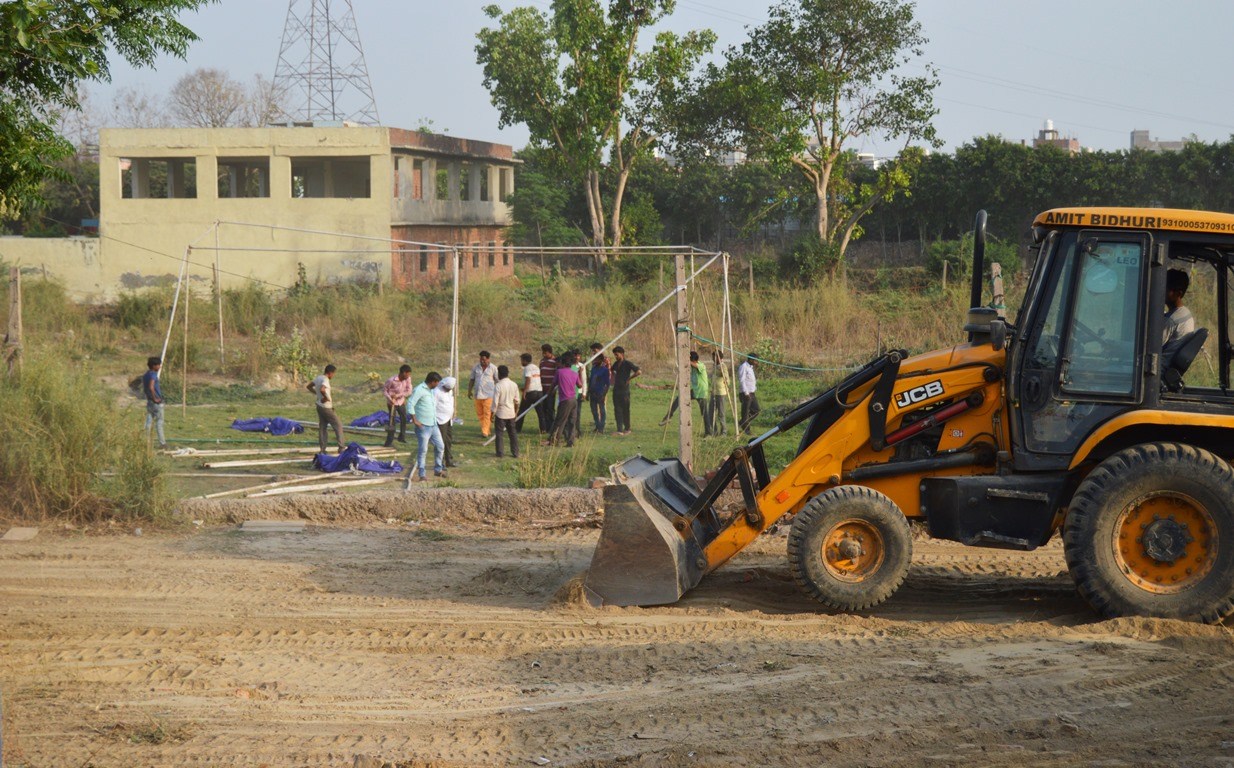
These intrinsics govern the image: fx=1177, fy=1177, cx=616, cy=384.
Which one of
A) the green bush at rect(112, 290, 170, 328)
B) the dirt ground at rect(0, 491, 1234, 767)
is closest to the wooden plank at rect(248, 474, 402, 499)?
the dirt ground at rect(0, 491, 1234, 767)

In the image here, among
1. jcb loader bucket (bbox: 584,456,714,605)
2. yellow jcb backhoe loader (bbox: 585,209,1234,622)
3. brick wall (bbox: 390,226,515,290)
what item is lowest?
jcb loader bucket (bbox: 584,456,714,605)

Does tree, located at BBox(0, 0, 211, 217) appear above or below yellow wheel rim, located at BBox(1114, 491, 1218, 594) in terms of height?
above

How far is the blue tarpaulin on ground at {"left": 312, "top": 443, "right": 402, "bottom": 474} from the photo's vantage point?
15.5 metres

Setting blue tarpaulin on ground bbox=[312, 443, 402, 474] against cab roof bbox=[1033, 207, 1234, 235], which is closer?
cab roof bbox=[1033, 207, 1234, 235]

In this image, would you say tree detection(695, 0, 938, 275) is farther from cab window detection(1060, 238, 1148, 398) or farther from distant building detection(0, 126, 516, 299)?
cab window detection(1060, 238, 1148, 398)

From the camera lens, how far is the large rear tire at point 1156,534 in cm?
759

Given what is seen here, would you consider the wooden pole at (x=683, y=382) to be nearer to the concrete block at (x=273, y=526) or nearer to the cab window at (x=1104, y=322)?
the concrete block at (x=273, y=526)

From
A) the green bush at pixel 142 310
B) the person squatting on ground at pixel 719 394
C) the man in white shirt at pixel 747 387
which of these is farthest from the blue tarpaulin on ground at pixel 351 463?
the green bush at pixel 142 310

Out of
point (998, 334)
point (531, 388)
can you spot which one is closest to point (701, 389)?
point (531, 388)

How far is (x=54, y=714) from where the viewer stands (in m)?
6.49

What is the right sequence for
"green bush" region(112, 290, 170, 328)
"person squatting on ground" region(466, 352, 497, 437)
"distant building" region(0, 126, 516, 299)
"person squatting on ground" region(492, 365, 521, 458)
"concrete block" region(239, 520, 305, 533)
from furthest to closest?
"distant building" region(0, 126, 516, 299) < "green bush" region(112, 290, 170, 328) < "person squatting on ground" region(466, 352, 497, 437) < "person squatting on ground" region(492, 365, 521, 458) < "concrete block" region(239, 520, 305, 533)

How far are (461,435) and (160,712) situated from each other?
13464 mm

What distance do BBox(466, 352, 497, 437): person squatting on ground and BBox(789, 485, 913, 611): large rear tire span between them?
34.2ft

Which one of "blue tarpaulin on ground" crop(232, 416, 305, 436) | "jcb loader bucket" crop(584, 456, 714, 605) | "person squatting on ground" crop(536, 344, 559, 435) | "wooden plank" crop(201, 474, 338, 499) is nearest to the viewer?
"jcb loader bucket" crop(584, 456, 714, 605)
